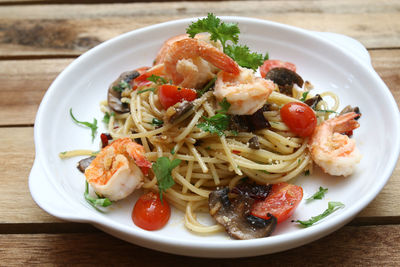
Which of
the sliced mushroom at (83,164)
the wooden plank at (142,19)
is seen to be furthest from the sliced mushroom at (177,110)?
the wooden plank at (142,19)

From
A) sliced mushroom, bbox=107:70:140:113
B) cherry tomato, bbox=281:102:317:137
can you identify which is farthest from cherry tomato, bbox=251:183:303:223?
sliced mushroom, bbox=107:70:140:113

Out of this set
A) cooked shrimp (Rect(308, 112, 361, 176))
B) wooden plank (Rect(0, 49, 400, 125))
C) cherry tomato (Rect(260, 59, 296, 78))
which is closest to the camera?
cooked shrimp (Rect(308, 112, 361, 176))

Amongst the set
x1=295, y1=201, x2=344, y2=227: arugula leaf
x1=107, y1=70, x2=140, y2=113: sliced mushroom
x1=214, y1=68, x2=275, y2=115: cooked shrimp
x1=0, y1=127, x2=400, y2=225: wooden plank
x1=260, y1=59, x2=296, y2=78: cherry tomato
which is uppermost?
x1=214, y1=68, x2=275, y2=115: cooked shrimp

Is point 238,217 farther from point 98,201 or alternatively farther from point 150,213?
point 98,201

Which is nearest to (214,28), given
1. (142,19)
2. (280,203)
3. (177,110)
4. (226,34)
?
(226,34)

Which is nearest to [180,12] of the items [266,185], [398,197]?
[266,185]

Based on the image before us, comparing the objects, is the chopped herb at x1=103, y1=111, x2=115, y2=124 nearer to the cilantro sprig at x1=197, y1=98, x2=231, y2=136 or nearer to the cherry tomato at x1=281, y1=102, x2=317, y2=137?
the cilantro sprig at x1=197, y1=98, x2=231, y2=136
